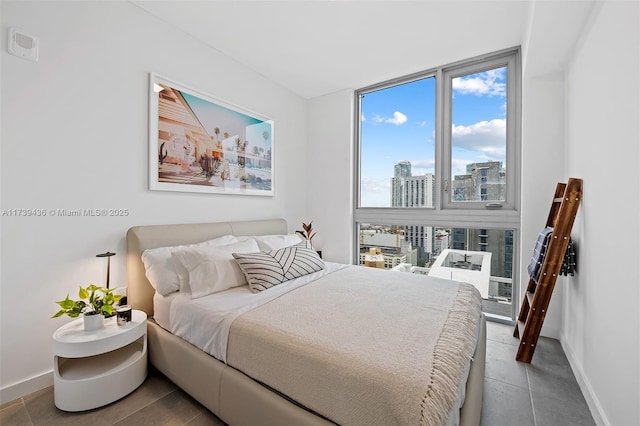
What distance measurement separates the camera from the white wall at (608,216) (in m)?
1.18

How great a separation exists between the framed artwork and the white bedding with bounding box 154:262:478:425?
1016mm

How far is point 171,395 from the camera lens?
168cm

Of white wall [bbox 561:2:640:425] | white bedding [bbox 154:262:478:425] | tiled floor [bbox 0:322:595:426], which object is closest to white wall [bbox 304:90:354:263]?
white bedding [bbox 154:262:478:425]

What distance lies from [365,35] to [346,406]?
278cm

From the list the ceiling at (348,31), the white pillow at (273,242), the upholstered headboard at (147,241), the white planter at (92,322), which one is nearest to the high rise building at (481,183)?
the ceiling at (348,31)

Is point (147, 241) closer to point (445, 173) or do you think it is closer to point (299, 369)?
point (299, 369)

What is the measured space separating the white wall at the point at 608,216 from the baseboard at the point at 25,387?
10.2 feet

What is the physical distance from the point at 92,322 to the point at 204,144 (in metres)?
1.65

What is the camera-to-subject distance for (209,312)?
1.60 metres

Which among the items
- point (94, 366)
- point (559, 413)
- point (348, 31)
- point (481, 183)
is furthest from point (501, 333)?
point (94, 366)

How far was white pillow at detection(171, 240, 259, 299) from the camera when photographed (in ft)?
6.10

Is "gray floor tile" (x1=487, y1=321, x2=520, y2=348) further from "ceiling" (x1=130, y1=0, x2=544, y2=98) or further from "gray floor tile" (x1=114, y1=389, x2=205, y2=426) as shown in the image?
"ceiling" (x1=130, y1=0, x2=544, y2=98)

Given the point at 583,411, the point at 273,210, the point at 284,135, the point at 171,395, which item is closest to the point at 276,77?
the point at 284,135

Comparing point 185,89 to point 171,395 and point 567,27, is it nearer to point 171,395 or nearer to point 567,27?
point 171,395
